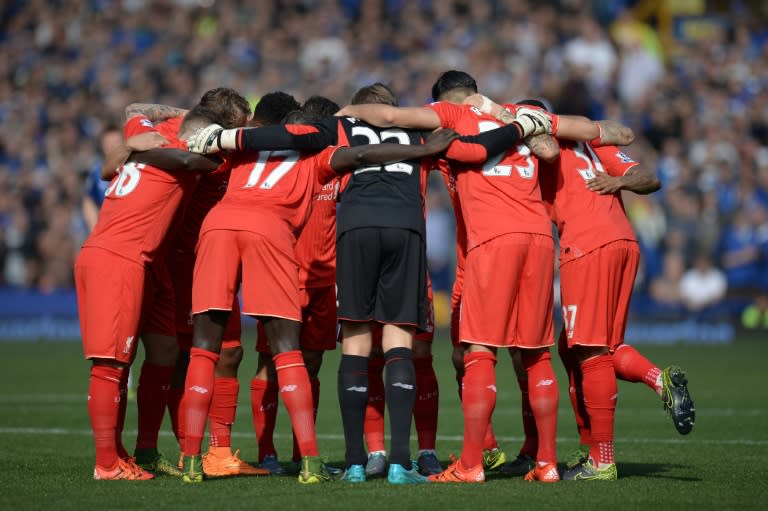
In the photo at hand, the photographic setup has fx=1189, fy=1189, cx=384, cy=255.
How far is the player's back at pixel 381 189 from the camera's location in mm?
7840

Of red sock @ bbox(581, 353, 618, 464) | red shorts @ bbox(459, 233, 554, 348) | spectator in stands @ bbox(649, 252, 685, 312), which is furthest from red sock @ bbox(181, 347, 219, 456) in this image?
spectator in stands @ bbox(649, 252, 685, 312)

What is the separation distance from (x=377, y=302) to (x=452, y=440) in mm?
3004

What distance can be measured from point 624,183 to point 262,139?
8.32 feet

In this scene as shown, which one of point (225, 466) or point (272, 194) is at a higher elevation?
point (272, 194)

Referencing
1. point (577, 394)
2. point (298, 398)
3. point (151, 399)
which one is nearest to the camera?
point (298, 398)

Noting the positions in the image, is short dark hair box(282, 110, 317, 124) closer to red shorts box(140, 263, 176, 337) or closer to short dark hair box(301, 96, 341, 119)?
short dark hair box(301, 96, 341, 119)

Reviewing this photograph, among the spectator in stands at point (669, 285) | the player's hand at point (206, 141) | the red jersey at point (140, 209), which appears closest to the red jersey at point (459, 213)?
the player's hand at point (206, 141)

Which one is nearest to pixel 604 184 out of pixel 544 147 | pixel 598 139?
pixel 598 139

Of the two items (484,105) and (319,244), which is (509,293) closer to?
(484,105)

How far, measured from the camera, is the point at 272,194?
26.0ft

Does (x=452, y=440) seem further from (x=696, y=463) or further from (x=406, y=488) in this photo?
(x=406, y=488)

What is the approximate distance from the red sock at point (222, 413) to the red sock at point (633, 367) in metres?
2.75

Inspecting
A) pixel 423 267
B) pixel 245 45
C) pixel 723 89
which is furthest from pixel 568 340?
pixel 245 45

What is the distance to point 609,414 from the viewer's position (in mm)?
7969
